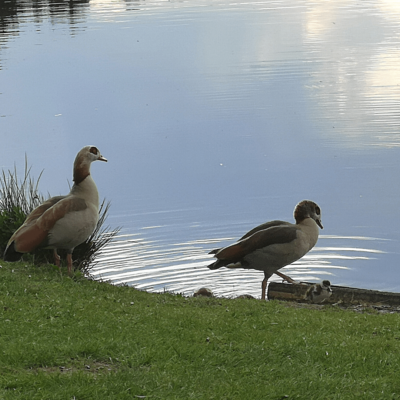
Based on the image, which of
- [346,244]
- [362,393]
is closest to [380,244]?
[346,244]

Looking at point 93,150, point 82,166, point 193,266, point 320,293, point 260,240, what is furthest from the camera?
point 193,266

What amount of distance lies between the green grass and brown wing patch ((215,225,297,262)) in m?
2.28

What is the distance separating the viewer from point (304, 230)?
39.5 feet

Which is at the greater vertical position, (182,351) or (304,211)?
(182,351)

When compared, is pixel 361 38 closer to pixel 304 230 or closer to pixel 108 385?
pixel 304 230

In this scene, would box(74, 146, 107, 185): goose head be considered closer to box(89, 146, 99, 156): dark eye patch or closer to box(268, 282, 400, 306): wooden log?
box(89, 146, 99, 156): dark eye patch

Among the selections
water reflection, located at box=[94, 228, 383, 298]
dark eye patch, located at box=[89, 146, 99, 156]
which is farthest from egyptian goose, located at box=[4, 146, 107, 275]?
water reflection, located at box=[94, 228, 383, 298]

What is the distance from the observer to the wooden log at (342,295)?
11945 mm

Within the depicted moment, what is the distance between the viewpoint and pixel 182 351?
280 inches

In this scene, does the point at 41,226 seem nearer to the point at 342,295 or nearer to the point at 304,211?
the point at 304,211

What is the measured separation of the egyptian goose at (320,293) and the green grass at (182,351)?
2.49m

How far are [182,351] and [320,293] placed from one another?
5.27m

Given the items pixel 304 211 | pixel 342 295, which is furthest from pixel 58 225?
pixel 342 295

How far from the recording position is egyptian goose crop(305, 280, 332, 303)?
11969mm
